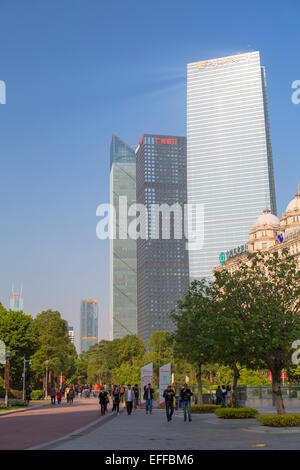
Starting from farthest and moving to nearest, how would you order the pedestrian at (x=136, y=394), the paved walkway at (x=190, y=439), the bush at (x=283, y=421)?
the pedestrian at (x=136, y=394)
the bush at (x=283, y=421)
the paved walkway at (x=190, y=439)

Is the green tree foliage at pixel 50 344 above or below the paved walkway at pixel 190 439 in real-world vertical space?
above

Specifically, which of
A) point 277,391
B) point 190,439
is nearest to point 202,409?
point 277,391

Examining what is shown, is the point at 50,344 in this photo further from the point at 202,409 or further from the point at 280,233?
the point at 280,233

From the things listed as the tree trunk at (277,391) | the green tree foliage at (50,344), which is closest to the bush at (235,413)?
the tree trunk at (277,391)

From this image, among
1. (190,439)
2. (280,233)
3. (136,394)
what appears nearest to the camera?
(190,439)

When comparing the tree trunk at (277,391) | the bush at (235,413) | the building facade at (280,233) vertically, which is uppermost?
the building facade at (280,233)

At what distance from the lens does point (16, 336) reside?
7819cm

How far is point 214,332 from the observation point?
2619 cm

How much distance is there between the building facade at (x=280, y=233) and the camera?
13738cm

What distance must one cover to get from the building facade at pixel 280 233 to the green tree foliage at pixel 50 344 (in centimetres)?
5228

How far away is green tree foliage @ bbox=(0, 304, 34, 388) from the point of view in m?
78.2

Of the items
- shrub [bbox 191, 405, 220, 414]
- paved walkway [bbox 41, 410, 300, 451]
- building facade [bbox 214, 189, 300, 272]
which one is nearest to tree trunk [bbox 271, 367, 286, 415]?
paved walkway [bbox 41, 410, 300, 451]

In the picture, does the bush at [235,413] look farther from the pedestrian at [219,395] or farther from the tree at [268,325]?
the pedestrian at [219,395]

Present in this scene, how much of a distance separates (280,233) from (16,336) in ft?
288
